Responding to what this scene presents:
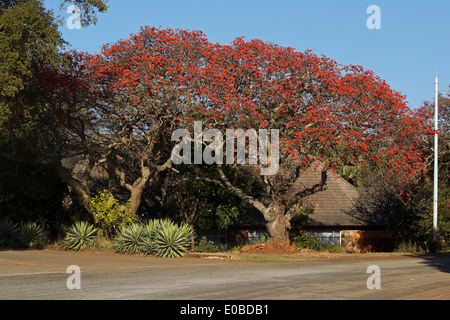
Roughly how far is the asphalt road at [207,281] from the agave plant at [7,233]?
5997 millimetres

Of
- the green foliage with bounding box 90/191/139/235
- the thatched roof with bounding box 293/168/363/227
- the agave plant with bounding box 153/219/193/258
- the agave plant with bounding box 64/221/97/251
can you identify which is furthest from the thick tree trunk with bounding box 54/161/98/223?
the thatched roof with bounding box 293/168/363/227

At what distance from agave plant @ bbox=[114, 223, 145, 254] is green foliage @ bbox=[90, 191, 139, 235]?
163cm

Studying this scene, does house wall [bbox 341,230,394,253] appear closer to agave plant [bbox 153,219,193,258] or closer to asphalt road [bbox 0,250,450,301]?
agave plant [bbox 153,219,193,258]

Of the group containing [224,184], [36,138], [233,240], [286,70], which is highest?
[286,70]

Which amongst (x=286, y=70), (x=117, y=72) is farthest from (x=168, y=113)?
(x=286, y=70)

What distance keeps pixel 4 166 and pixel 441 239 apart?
2323cm

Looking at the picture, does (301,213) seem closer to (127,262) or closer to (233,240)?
(233,240)

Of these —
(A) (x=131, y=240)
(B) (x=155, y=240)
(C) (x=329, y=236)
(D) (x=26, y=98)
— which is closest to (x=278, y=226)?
(B) (x=155, y=240)

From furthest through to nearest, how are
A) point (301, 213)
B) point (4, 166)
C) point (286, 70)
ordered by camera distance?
point (301, 213), point (4, 166), point (286, 70)

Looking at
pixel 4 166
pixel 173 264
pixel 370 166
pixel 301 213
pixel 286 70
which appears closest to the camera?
pixel 173 264

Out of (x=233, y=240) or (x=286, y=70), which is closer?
(x=286, y=70)

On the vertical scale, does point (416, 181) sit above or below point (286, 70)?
below

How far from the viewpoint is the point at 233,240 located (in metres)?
32.2

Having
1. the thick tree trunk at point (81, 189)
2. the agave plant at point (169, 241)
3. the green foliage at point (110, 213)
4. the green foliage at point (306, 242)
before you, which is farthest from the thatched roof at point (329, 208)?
the agave plant at point (169, 241)
